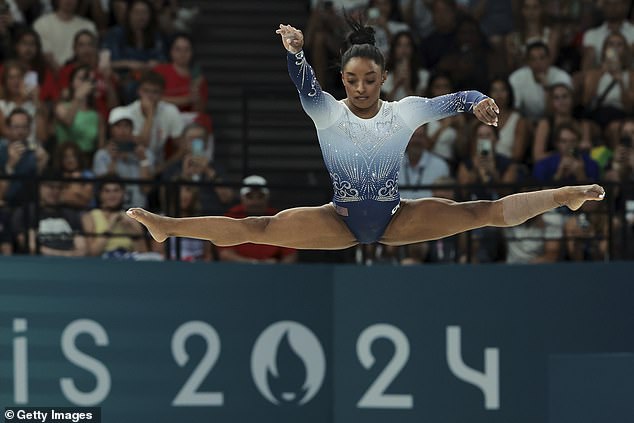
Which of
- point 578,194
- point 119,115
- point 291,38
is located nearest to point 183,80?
point 119,115

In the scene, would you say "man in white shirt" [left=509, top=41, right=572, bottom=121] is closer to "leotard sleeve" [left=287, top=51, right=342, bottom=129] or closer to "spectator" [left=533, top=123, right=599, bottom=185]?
"spectator" [left=533, top=123, right=599, bottom=185]

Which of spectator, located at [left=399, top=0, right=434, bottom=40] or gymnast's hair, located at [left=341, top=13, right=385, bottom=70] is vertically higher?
spectator, located at [left=399, top=0, right=434, bottom=40]

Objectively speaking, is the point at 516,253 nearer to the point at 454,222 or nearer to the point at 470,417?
the point at 470,417

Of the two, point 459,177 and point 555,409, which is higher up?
point 459,177

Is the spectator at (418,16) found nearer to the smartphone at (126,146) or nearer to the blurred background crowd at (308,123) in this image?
the blurred background crowd at (308,123)

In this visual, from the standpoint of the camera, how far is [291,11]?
1365 cm

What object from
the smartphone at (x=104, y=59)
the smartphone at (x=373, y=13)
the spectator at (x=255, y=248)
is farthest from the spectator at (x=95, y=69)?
the smartphone at (x=373, y=13)

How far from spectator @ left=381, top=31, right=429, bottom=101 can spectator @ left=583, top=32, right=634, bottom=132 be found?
130 centimetres

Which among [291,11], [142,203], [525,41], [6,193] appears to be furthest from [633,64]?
[6,193]

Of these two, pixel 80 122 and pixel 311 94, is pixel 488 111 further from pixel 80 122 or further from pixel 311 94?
pixel 80 122

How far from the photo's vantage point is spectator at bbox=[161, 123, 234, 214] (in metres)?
11.8

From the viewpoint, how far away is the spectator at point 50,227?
1107cm

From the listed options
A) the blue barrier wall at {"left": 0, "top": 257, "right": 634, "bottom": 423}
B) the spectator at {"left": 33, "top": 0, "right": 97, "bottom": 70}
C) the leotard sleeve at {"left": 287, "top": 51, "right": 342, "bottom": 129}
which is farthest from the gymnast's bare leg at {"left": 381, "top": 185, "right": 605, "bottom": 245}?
the spectator at {"left": 33, "top": 0, "right": 97, "bottom": 70}

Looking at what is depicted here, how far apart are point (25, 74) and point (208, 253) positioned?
6.92 feet
